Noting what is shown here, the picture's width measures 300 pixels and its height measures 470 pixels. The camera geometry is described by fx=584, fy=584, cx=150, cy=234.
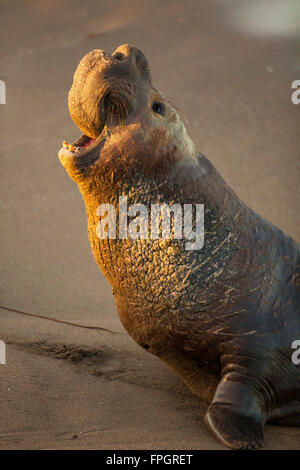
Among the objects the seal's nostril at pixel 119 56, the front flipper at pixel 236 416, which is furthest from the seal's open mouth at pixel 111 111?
the front flipper at pixel 236 416

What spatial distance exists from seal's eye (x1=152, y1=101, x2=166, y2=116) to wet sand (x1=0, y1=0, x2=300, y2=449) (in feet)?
3.92

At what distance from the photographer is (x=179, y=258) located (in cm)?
226

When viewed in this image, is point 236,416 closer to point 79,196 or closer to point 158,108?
point 158,108

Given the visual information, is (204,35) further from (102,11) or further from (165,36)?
(102,11)

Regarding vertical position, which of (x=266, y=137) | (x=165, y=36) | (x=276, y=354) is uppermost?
(x=165, y=36)

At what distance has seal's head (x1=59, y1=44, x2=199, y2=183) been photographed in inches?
83.8

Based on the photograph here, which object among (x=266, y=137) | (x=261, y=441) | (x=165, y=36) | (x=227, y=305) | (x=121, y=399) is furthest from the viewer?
(x=165, y=36)

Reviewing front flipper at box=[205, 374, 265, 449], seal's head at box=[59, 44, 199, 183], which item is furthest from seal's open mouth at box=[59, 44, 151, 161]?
front flipper at box=[205, 374, 265, 449]

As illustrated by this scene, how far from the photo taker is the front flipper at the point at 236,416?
2025mm

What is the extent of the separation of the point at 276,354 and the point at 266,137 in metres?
5.48

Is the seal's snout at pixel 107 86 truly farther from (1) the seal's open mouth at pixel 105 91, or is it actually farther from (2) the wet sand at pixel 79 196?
(2) the wet sand at pixel 79 196

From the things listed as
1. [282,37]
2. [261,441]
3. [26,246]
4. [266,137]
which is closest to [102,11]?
[282,37]

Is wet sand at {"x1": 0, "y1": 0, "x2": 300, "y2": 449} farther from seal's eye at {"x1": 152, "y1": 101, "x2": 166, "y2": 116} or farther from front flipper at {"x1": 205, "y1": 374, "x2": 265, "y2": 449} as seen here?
seal's eye at {"x1": 152, "y1": 101, "x2": 166, "y2": 116}

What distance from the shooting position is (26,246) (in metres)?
5.28
